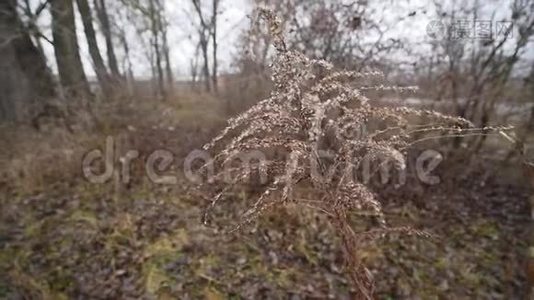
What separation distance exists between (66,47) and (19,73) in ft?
2.70

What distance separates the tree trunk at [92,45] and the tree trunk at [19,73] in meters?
0.81

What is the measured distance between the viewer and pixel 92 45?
7895mm

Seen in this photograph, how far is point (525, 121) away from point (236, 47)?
4314mm

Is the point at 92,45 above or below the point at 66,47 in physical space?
above

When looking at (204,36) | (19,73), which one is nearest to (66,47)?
(19,73)

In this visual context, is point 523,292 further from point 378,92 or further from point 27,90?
point 27,90

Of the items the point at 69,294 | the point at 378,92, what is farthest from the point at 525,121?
the point at 69,294

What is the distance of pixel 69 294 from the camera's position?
9.86 ft

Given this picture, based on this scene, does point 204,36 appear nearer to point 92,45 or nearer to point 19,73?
point 92,45

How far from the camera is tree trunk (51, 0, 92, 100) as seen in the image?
19.5 ft

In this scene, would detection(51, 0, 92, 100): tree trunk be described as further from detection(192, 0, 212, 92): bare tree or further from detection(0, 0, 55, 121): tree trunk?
detection(192, 0, 212, 92): bare tree

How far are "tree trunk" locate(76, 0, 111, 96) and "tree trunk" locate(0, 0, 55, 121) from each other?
810 mm

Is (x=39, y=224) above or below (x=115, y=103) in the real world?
below

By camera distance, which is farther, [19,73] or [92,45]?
[92,45]
